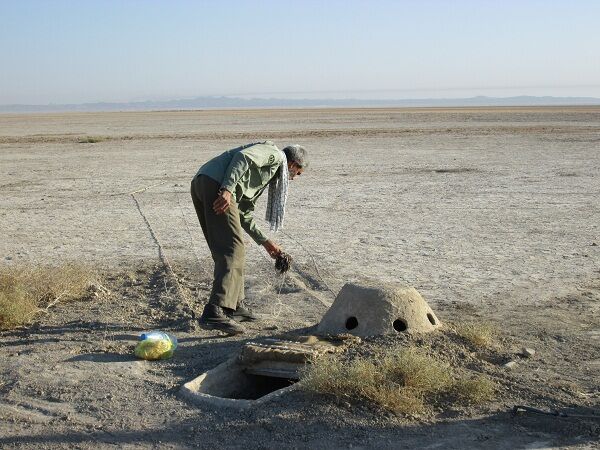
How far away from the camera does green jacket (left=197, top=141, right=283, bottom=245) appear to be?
280 inches

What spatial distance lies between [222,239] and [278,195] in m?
0.68

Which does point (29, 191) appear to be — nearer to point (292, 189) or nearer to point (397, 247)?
point (292, 189)

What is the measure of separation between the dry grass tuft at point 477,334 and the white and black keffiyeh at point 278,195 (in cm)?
186

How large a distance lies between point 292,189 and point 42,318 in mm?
10889

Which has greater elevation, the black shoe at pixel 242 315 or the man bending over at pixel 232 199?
the man bending over at pixel 232 199

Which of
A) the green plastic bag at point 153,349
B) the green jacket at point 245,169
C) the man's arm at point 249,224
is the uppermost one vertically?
the green jacket at point 245,169

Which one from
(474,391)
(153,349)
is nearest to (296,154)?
(153,349)

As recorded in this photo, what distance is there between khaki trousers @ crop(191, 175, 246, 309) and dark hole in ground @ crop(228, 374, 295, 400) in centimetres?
111

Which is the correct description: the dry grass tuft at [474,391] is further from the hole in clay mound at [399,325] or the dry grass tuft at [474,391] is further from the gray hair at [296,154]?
the gray hair at [296,154]

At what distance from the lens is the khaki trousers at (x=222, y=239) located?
7316 millimetres

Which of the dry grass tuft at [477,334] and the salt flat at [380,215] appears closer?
the dry grass tuft at [477,334]

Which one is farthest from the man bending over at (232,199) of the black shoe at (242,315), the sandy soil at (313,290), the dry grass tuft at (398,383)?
the dry grass tuft at (398,383)

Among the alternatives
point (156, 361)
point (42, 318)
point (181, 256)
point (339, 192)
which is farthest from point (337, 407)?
point (339, 192)

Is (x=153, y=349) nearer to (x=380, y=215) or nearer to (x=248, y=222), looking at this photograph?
(x=248, y=222)
